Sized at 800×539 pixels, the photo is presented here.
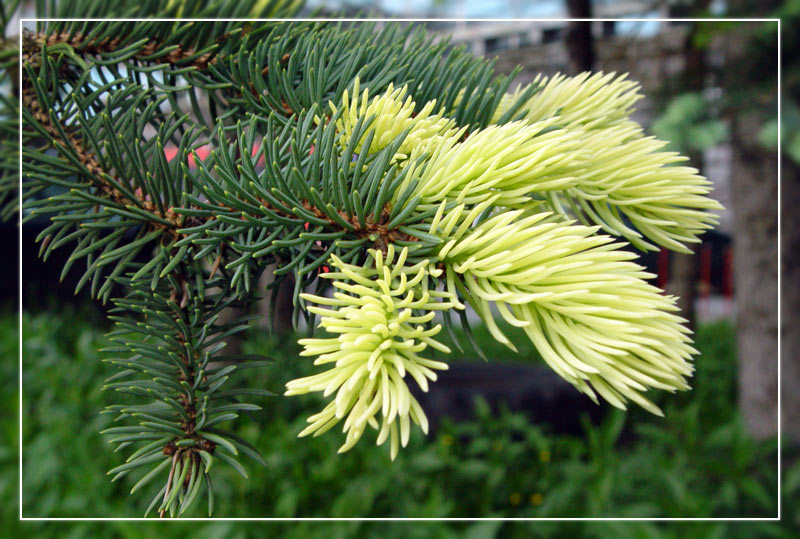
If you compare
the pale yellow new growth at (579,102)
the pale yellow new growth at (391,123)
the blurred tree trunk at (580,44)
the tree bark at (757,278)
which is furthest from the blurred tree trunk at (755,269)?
the pale yellow new growth at (391,123)

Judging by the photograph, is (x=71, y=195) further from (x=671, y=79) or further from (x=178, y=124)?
(x=671, y=79)

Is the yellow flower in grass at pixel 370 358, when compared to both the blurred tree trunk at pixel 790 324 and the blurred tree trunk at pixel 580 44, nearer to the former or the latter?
the blurred tree trunk at pixel 580 44

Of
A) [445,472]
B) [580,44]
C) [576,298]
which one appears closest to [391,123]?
[576,298]

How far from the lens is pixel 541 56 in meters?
0.51

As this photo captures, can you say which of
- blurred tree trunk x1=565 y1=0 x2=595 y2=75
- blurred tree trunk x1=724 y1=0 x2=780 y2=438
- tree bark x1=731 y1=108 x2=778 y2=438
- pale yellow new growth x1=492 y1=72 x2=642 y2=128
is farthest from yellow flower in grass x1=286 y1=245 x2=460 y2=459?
tree bark x1=731 y1=108 x2=778 y2=438

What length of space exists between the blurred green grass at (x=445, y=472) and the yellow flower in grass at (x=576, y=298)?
651mm

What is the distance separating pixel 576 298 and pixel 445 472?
0.88 metres

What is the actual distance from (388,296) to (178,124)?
0.17 m

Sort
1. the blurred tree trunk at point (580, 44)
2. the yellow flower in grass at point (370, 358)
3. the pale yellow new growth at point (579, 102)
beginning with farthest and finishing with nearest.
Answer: the blurred tree trunk at point (580, 44), the pale yellow new growth at point (579, 102), the yellow flower in grass at point (370, 358)

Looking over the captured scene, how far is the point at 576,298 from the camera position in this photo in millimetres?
199

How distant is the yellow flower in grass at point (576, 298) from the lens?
19 cm

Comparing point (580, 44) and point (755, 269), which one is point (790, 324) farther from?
point (580, 44)

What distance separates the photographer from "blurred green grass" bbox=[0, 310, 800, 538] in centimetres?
87

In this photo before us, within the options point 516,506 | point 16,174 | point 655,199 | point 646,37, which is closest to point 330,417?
point 655,199
